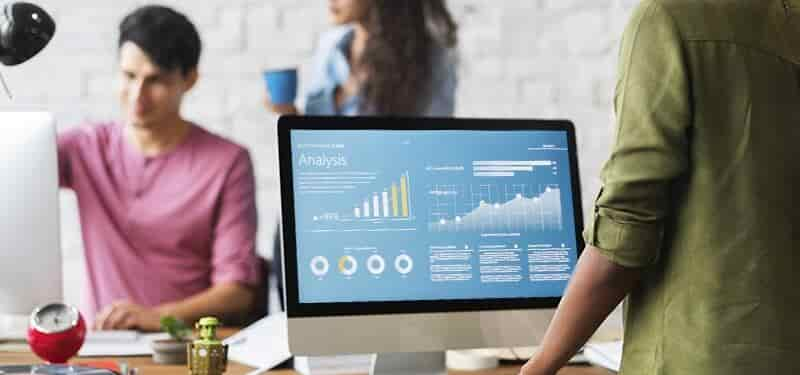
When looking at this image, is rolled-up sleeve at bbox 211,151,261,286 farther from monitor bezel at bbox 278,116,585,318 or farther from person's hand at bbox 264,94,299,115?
monitor bezel at bbox 278,116,585,318

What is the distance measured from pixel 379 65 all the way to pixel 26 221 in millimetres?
1696

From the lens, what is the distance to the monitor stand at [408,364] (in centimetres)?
159

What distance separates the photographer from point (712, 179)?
111 cm

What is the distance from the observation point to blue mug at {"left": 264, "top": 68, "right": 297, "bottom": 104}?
9.95ft

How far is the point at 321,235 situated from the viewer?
1523mm

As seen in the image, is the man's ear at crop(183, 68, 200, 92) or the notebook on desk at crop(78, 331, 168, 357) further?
the man's ear at crop(183, 68, 200, 92)

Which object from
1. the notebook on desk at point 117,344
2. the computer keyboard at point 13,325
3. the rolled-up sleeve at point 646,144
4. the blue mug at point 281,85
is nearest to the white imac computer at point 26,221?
the computer keyboard at point 13,325

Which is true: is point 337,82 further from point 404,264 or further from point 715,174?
point 715,174

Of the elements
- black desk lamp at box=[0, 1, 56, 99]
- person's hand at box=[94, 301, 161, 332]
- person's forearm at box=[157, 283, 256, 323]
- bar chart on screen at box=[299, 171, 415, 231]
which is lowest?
person's forearm at box=[157, 283, 256, 323]

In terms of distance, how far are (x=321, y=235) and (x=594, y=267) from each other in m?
0.51

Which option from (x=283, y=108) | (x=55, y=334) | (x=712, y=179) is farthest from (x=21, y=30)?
(x=283, y=108)

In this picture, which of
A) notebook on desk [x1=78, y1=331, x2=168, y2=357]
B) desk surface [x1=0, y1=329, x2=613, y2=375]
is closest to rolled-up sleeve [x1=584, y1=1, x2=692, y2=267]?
desk surface [x1=0, y1=329, x2=613, y2=375]

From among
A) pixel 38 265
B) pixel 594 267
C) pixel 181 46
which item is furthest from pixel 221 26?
pixel 594 267

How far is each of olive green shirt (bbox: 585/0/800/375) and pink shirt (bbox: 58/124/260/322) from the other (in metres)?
1.91
